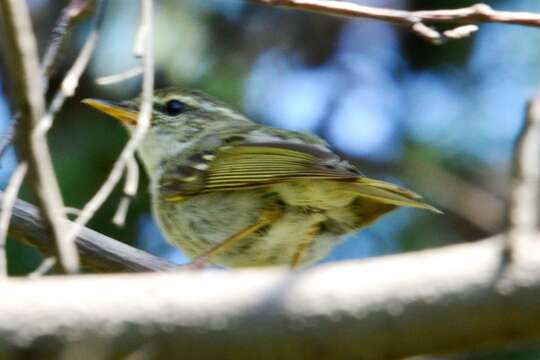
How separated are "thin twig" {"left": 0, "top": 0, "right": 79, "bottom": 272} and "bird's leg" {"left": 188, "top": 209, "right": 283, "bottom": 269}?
201 cm

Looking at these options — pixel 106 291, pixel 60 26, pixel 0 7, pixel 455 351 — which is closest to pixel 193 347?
pixel 106 291

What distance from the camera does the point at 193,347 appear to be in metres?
1.59

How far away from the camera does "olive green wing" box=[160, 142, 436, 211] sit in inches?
148

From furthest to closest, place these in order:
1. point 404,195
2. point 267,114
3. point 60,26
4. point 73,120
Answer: point 267,114 → point 73,120 → point 404,195 → point 60,26

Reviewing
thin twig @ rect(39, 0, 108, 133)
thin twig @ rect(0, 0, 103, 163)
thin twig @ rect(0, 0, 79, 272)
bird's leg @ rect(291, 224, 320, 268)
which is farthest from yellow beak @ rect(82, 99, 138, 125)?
thin twig @ rect(0, 0, 79, 272)

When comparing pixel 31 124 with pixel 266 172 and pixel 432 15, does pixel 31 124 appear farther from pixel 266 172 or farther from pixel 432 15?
pixel 266 172

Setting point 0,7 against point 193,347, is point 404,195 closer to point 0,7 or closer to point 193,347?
point 0,7

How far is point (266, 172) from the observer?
4.15 m

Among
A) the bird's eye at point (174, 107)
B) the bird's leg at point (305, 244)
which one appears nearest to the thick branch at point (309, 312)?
the bird's leg at point (305, 244)

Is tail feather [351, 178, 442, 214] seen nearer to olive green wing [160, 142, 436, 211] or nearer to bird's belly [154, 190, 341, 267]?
olive green wing [160, 142, 436, 211]

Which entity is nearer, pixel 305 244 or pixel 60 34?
pixel 60 34

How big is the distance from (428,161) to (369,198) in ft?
8.48

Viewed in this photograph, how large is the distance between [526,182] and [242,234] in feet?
8.53

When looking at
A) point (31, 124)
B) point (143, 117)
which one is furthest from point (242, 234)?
point (31, 124)
